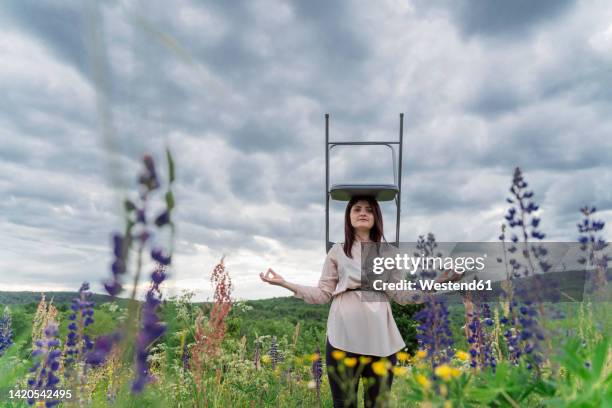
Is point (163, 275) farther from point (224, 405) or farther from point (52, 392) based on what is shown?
point (224, 405)

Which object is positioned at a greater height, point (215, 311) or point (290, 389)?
A: point (215, 311)

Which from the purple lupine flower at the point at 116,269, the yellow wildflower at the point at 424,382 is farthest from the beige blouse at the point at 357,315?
the purple lupine flower at the point at 116,269

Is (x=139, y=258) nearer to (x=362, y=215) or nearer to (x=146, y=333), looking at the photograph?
(x=146, y=333)

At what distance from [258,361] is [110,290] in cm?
450

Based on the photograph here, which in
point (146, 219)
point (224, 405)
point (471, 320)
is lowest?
point (224, 405)

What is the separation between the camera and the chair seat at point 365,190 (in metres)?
4.38

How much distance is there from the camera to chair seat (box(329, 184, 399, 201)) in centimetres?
438

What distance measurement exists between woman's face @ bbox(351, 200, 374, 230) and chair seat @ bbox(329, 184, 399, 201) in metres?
0.10

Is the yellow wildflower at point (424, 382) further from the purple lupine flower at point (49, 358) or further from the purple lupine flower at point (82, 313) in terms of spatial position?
the purple lupine flower at point (49, 358)

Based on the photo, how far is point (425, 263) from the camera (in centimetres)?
282

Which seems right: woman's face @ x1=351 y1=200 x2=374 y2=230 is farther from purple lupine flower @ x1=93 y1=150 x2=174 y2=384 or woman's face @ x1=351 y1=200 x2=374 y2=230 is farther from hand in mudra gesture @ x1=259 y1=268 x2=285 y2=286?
purple lupine flower @ x1=93 y1=150 x2=174 y2=384

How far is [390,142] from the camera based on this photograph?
590 cm

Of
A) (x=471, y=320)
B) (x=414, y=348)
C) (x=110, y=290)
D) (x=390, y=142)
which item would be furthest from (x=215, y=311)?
(x=414, y=348)

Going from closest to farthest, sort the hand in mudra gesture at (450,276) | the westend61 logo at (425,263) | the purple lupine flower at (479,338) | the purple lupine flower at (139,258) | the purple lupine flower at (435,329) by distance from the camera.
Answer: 1. the purple lupine flower at (139,258)
2. the purple lupine flower at (435,329)
3. the westend61 logo at (425,263)
4. the purple lupine flower at (479,338)
5. the hand in mudra gesture at (450,276)
